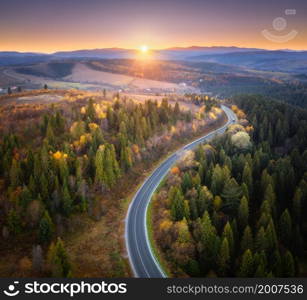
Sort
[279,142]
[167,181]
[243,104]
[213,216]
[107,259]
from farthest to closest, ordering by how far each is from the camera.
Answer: [243,104] → [279,142] → [167,181] → [213,216] → [107,259]

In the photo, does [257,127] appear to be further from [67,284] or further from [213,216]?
[67,284]

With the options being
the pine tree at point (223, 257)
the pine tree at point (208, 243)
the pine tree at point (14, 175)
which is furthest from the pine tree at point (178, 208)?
the pine tree at point (14, 175)

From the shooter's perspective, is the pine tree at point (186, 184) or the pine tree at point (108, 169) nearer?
the pine tree at point (186, 184)

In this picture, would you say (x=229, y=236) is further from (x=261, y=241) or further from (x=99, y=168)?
(x=99, y=168)

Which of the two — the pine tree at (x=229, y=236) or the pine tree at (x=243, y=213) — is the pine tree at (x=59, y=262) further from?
the pine tree at (x=243, y=213)

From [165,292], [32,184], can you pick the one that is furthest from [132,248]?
[165,292]

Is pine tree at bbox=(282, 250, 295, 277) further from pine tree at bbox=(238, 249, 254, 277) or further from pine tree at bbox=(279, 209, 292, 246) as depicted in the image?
pine tree at bbox=(279, 209, 292, 246)

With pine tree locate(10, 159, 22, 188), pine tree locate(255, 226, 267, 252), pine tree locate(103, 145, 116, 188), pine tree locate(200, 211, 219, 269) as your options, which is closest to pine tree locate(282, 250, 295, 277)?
pine tree locate(255, 226, 267, 252)
